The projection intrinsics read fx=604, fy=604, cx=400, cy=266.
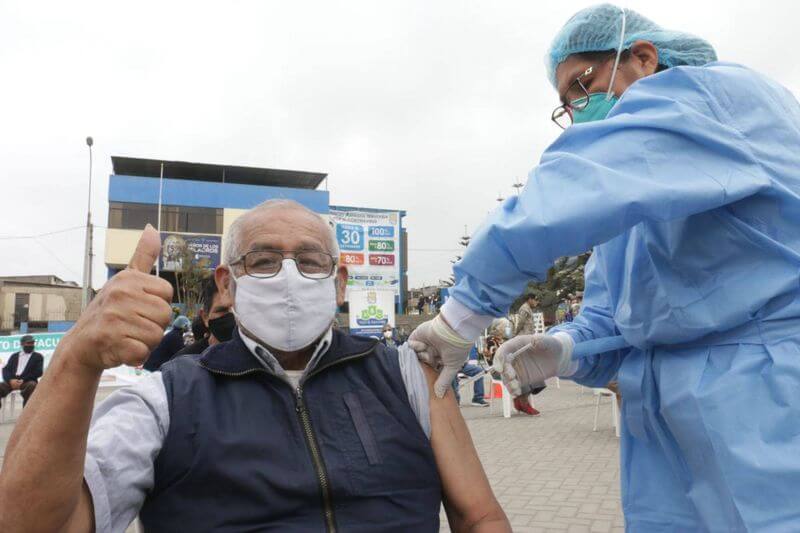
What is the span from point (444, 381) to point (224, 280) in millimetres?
804

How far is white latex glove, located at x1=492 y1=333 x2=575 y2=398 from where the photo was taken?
168 centimetres

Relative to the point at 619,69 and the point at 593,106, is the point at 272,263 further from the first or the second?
the point at 619,69

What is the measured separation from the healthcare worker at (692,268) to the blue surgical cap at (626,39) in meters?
0.29

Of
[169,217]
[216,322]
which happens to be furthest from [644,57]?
[169,217]

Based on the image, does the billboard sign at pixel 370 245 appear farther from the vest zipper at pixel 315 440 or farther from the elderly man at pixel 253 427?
the vest zipper at pixel 315 440

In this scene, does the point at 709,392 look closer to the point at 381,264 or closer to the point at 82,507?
the point at 82,507

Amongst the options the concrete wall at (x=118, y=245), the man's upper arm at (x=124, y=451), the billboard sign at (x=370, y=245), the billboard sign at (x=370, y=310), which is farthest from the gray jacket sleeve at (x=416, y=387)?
the concrete wall at (x=118, y=245)

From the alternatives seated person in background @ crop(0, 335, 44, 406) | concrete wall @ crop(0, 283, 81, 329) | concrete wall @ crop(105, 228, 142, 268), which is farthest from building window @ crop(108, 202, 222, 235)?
seated person in background @ crop(0, 335, 44, 406)

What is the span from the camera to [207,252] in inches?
1249

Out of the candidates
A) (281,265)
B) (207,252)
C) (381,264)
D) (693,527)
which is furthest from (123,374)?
(207,252)

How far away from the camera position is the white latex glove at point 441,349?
149 cm

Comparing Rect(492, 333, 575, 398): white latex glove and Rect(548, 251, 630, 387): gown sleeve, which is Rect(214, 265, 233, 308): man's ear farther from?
Rect(548, 251, 630, 387): gown sleeve

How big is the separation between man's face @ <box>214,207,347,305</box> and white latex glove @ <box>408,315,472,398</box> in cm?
39

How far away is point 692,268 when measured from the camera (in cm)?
131
